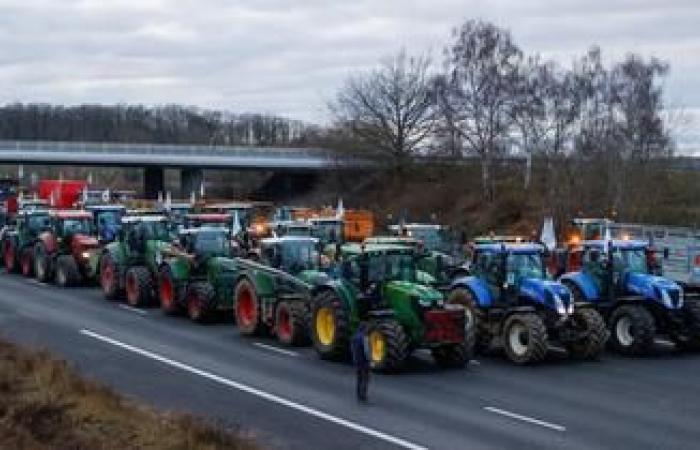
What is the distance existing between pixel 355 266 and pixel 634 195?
33758 mm

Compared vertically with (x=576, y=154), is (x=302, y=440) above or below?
below

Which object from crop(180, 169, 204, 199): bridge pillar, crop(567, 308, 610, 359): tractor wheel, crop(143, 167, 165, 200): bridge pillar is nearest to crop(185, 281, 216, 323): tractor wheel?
crop(567, 308, 610, 359): tractor wheel

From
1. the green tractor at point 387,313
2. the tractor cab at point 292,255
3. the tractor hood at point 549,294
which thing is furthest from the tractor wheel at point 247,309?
the tractor hood at point 549,294

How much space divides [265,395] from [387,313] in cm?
312

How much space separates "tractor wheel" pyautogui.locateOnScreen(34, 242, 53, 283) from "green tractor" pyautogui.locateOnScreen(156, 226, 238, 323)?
7972mm

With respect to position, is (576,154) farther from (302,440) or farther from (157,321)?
(302,440)

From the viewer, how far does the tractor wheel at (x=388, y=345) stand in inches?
800

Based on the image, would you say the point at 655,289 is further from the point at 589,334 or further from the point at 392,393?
the point at 392,393

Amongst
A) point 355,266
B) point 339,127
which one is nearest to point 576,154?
point 339,127

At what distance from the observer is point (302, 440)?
15.8 metres

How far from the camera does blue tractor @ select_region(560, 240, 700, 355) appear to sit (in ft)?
75.9

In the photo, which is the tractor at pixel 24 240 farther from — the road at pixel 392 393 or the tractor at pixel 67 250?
the road at pixel 392 393

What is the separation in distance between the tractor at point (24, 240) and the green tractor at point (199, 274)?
10.1 meters

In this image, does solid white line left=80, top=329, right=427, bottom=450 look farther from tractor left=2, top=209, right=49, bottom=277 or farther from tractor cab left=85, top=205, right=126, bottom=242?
tractor left=2, top=209, right=49, bottom=277
